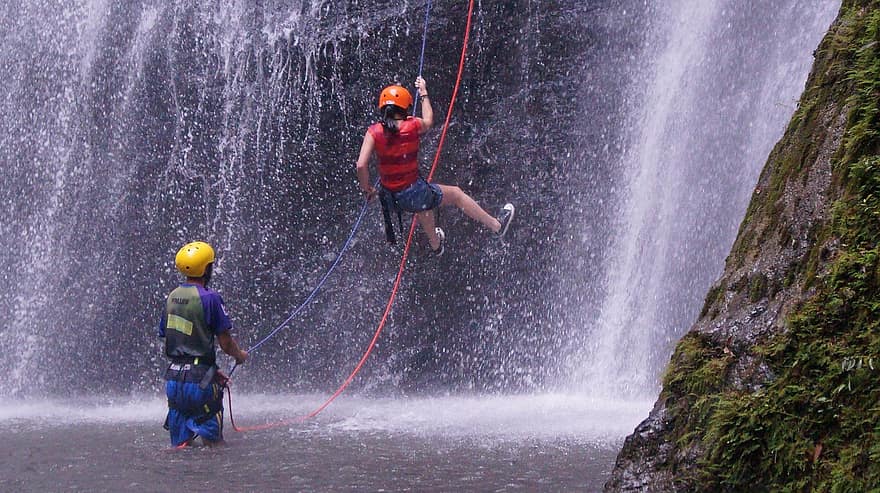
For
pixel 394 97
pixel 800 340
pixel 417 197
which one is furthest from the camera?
pixel 417 197

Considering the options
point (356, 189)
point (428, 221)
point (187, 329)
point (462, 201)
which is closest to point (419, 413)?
point (428, 221)

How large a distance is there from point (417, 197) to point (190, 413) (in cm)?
254

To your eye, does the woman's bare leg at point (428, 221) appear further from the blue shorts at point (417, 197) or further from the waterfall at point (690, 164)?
the waterfall at point (690, 164)

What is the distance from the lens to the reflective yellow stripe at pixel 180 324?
7047mm

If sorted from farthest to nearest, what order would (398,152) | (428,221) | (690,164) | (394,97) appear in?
(690,164) → (428,221) → (398,152) → (394,97)

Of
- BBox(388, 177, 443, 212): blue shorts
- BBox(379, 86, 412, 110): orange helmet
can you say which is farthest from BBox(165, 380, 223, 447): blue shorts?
BBox(379, 86, 412, 110): orange helmet

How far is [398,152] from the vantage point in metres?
7.78

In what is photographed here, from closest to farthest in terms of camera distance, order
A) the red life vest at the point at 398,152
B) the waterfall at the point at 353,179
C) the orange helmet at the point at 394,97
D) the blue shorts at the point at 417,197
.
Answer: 1. the orange helmet at the point at 394,97
2. the red life vest at the point at 398,152
3. the blue shorts at the point at 417,197
4. the waterfall at the point at 353,179

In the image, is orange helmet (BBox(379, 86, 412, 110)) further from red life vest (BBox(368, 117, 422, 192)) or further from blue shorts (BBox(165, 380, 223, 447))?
blue shorts (BBox(165, 380, 223, 447))

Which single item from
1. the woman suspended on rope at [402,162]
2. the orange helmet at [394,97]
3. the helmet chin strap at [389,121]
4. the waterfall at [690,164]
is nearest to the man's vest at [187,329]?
the woman suspended on rope at [402,162]

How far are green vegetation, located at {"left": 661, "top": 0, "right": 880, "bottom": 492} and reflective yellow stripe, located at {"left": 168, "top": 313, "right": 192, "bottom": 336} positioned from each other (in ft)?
14.0

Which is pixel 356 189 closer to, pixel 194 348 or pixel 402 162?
pixel 402 162

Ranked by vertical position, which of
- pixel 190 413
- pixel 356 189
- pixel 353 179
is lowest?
pixel 190 413

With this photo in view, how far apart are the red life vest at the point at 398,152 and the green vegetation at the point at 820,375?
421cm
